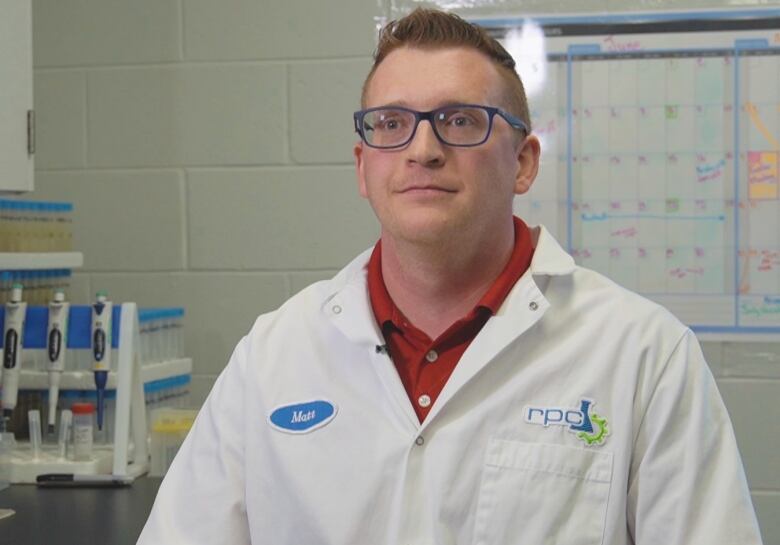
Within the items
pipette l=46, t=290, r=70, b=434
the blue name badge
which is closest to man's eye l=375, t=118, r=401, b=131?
the blue name badge

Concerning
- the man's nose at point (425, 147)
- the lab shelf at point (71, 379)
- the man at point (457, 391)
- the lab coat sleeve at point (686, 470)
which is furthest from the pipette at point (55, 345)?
the lab coat sleeve at point (686, 470)

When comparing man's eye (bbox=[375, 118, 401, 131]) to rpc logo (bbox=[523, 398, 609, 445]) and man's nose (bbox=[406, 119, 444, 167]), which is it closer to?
man's nose (bbox=[406, 119, 444, 167])

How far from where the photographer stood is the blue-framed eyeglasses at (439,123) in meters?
1.47

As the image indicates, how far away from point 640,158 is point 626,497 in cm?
132

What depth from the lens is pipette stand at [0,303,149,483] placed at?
223 centimetres

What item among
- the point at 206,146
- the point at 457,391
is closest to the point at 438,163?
the point at 457,391

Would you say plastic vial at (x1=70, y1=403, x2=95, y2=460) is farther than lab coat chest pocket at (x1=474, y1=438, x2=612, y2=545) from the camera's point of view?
Yes

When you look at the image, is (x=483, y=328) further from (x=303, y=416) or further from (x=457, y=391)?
(x=303, y=416)

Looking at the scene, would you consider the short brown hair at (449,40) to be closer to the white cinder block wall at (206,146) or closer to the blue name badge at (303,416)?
the blue name badge at (303,416)

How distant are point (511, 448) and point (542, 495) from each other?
74mm

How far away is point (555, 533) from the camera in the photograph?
55.8 inches

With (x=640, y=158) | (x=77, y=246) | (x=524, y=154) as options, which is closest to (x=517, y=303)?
(x=524, y=154)

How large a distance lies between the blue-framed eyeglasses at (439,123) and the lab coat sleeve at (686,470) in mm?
399

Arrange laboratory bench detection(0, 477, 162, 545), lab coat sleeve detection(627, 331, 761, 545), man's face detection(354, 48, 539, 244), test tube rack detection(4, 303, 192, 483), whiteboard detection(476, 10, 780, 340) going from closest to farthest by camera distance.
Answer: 1. lab coat sleeve detection(627, 331, 761, 545)
2. man's face detection(354, 48, 539, 244)
3. laboratory bench detection(0, 477, 162, 545)
4. test tube rack detection(4, 303, 192, 483)
5. whiteboard detection(476, 10, 780, 340)
